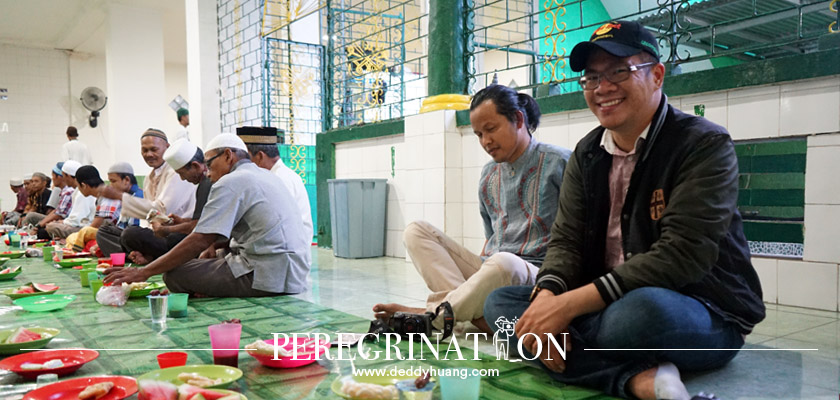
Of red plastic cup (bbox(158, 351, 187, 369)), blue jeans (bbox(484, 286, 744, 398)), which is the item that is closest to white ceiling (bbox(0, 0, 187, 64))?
red plastic cup (bbox(158, 351, 187, 369))

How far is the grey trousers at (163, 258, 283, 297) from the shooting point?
3.68 meters

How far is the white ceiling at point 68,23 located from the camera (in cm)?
1174

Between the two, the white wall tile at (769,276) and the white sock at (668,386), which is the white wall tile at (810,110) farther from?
the white sock at (668,386)

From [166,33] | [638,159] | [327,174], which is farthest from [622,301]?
[166,33]

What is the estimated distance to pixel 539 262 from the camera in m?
2.70

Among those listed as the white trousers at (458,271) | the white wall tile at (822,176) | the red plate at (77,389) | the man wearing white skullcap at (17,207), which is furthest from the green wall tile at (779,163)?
the man wearing white skullcap at (17,207)

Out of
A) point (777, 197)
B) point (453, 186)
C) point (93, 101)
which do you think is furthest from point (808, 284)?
point (93, 101)

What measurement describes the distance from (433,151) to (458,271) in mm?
2652

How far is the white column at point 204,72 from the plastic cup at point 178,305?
6.85 metres

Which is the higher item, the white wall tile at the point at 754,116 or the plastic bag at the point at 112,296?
the white wall tile at the point at 754,116

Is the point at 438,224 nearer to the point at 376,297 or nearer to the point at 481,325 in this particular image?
the point at 376,297

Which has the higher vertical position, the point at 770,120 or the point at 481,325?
the point at 770,120

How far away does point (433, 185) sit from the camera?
18.2 ft

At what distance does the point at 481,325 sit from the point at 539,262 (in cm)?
38
